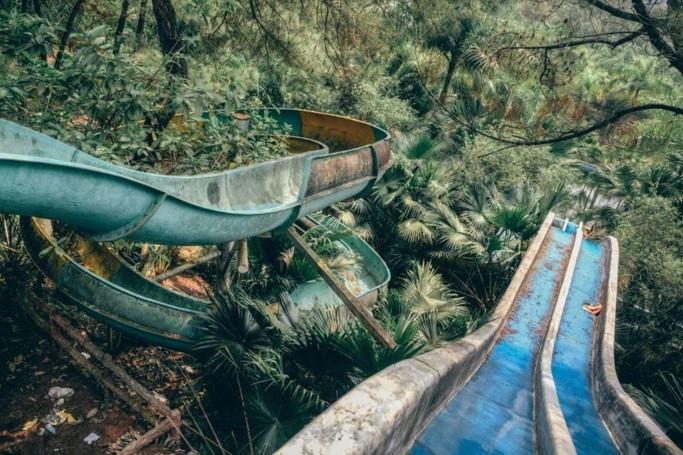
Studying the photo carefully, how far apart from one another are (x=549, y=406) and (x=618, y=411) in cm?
115

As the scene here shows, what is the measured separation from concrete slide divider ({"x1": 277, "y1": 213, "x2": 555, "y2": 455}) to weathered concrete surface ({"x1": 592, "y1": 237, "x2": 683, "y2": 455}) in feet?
5.08

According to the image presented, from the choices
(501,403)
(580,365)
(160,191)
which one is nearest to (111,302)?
(160,191)

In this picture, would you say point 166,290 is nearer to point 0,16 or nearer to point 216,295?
point 216,295

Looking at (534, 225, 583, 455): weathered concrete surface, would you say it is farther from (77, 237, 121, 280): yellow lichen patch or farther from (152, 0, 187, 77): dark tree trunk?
(152, 0, 187, 77): dark tree trunk

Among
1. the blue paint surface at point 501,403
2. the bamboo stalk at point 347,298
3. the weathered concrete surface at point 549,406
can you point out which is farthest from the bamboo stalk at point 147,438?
the weathered concrete surface at point 549,406

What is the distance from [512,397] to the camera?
5.06 meters

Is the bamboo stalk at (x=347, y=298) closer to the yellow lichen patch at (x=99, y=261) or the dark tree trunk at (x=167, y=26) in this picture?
the yellow lichen patch at (x=99, y=261)

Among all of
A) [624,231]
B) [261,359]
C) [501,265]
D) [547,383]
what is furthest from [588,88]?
[261,359]

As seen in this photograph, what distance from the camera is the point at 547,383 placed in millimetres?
5012

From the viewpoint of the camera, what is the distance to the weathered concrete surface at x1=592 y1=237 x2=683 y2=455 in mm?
4070

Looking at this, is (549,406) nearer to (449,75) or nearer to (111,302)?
(111,302)

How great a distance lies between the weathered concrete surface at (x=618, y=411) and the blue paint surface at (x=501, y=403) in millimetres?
783

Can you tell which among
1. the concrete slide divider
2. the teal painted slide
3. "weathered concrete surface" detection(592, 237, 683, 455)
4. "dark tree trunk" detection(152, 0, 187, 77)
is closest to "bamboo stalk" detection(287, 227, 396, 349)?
the teal painted slide

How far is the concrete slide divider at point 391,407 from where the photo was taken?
264 centimetres
